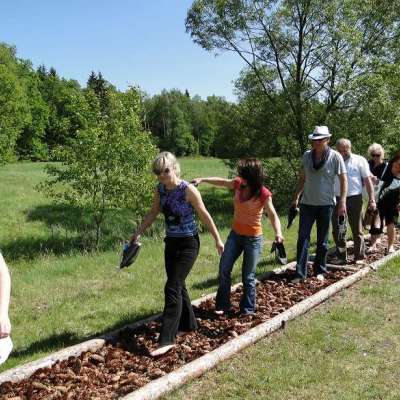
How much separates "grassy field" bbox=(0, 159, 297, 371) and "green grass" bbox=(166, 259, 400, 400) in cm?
190

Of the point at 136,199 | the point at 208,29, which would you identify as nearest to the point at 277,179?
the point at 208,29

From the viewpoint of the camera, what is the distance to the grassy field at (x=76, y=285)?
6.01 metres

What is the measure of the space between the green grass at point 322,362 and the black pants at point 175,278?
0.69m

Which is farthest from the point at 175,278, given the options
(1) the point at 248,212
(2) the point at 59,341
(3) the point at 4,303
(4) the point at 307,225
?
(4) the point at 307,225

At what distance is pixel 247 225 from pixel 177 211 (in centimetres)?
113

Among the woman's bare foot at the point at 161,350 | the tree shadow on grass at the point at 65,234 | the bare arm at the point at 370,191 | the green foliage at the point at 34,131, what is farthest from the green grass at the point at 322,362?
the green foliage at the point at 34,131

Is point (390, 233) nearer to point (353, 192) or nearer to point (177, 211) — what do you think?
point (353, 192)

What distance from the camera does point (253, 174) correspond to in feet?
18.8

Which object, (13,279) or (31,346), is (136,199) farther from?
(31,346)

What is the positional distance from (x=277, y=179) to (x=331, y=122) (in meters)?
3.11

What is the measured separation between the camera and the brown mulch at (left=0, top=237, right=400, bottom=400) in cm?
419

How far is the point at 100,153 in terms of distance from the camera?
12836 millimetres

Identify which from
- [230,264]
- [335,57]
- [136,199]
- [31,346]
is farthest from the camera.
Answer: [335,57]

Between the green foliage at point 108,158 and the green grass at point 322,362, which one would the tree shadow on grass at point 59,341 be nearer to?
the green grass at point 322,362
